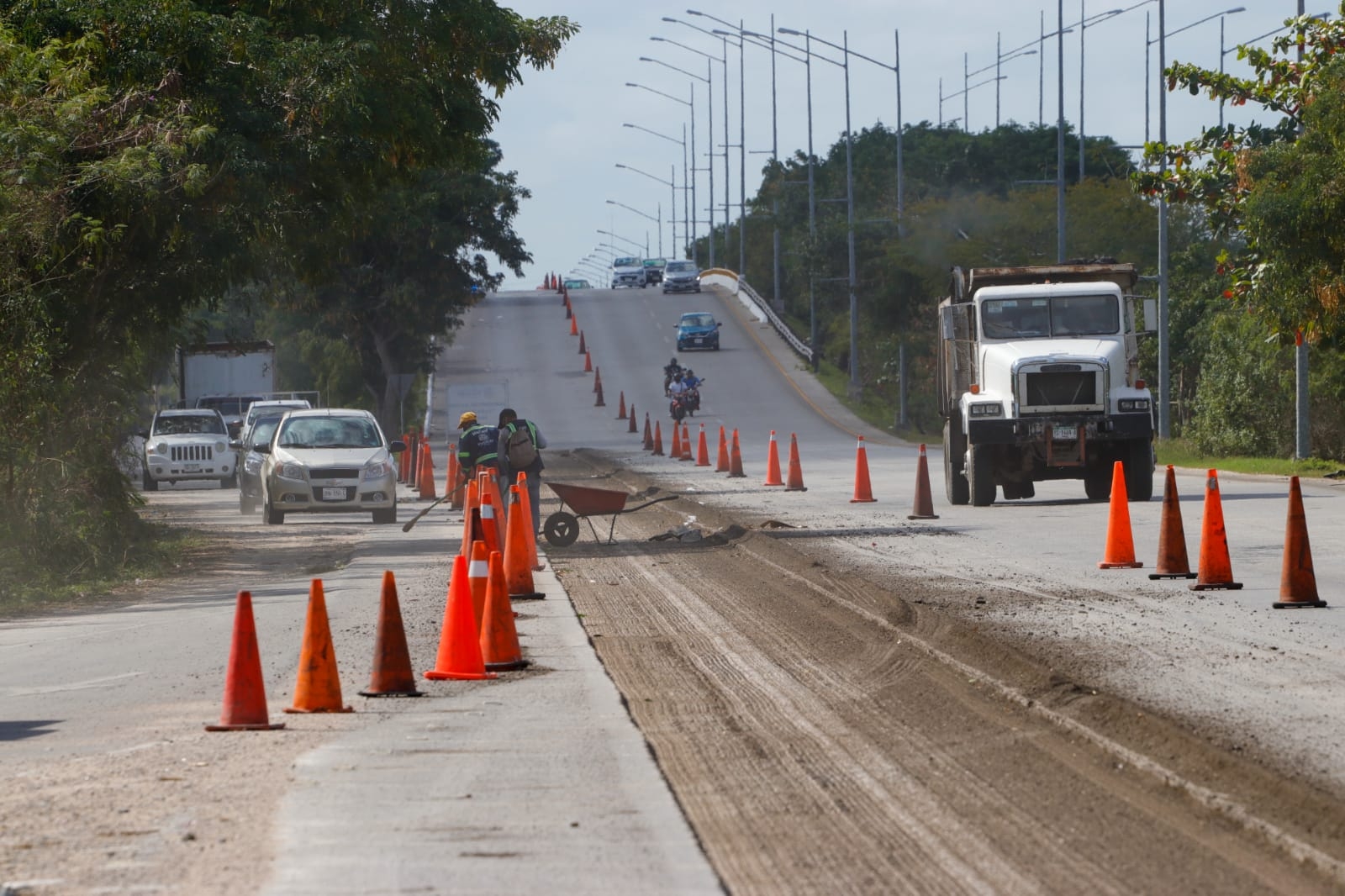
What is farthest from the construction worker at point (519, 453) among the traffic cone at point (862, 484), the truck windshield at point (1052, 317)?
the traffic cone at point (862, 484)

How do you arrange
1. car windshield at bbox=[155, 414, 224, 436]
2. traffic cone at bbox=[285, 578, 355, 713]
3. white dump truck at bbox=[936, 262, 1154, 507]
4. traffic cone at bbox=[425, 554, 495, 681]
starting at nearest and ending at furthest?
1. traffic cone at bbox=[285, 578, 355, 713]
2. traffic cone at bbox=[425, 554, 495, 681]
3. white dump truck at bbox=[936, 262, 1154, 507]
4. car windshield at bbox=[155, 414, 224, 436]

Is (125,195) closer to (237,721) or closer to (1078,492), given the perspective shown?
(237,721)

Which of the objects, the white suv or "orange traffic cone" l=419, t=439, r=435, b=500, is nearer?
"orange traffic cone" l=419, t=439, r=435, b=500

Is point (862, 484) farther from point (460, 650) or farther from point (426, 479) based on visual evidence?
point (460, 650)

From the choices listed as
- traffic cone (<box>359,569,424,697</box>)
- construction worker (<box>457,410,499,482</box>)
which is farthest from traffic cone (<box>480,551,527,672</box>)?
construction worker (<box>457,410,499,482</box>)

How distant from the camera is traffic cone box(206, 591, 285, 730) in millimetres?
8359

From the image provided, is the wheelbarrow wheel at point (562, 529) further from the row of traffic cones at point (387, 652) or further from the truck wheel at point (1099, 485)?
the row of traffic cones at point (387, 652)

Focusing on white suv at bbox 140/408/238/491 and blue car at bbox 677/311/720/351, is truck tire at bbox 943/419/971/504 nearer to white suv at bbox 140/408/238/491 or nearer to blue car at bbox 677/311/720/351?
white suv at bbox 140/408/238/491

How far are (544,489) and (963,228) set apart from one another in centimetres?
2995

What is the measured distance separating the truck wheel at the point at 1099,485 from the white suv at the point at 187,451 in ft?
68.1

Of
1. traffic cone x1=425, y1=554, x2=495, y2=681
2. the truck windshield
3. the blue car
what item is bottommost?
traffic cone x1=425, y1=554, x2=495, y2=681

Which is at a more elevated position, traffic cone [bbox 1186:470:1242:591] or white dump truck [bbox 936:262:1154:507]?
white dump truck [bbox 936:262:1154:507]

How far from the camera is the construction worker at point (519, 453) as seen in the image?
1875 cm

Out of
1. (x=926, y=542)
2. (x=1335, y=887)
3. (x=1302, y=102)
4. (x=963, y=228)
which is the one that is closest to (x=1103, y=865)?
(x=1335, y=887)
